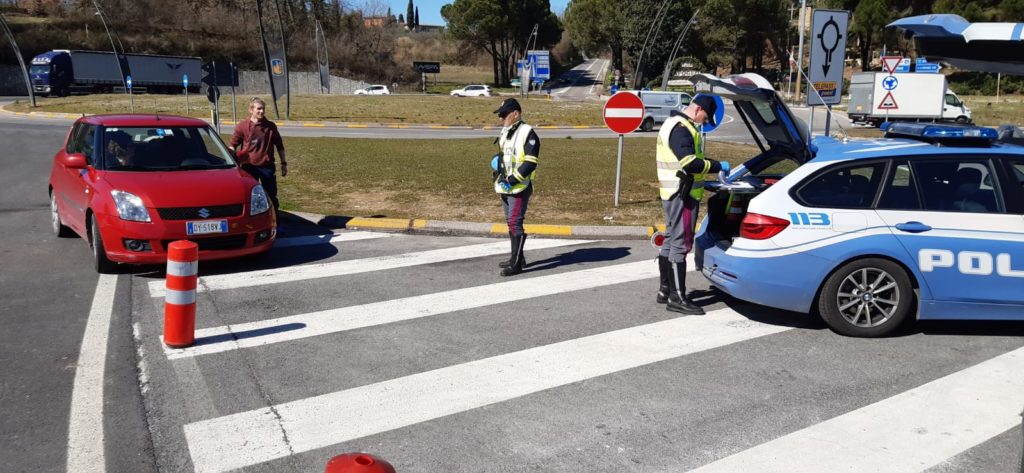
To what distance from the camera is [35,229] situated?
408 inches

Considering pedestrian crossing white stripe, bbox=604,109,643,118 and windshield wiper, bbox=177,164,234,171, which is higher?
pedestrian crossing white stripe, bbox=604,109,643,118

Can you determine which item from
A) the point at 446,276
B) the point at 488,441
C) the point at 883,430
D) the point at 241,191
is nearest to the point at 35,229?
the point at 241,191

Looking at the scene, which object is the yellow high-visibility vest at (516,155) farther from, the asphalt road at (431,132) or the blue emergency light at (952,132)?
the asphalt road at (431,132)

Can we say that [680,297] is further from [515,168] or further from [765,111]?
[515,168]

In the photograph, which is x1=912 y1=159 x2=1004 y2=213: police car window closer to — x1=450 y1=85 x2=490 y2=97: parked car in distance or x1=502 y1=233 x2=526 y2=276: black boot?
x1=502 y1=233 x2=526 y2=276: black boot

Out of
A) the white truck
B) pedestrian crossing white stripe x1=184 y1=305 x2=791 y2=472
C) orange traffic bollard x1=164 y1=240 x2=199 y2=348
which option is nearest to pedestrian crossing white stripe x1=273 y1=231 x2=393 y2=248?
orange traffic bollard x1=164 y1=240 x2=199 y2=348

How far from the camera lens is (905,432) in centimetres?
443

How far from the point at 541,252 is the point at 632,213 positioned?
104 inches

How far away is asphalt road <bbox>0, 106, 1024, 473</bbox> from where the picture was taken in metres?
4.18

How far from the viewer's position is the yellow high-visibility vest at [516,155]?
7.84 m

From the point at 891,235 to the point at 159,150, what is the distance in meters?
7.50

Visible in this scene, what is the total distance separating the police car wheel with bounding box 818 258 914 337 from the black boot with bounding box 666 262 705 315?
1079 millimetres

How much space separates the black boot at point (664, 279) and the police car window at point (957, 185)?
6.67 feet

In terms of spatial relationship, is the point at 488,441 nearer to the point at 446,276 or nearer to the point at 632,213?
the point at 446,276
